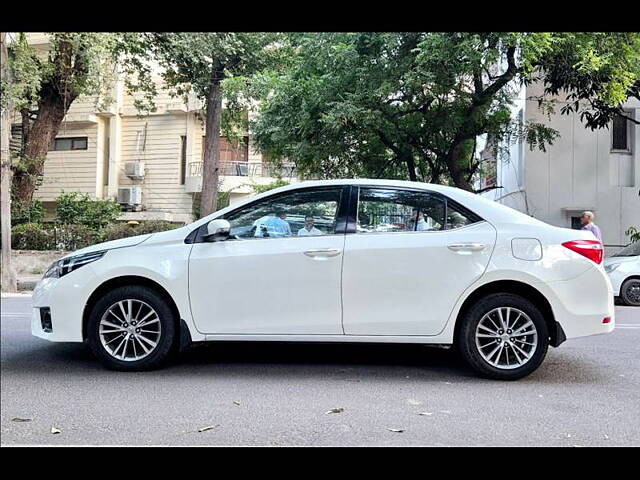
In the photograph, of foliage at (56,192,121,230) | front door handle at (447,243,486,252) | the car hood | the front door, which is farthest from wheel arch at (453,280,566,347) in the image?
foliage at (56,192,121,230)

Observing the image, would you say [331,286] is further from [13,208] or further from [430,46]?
[430,46]

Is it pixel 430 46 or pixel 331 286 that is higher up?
pixel 430 46

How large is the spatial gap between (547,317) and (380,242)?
5.02 feet

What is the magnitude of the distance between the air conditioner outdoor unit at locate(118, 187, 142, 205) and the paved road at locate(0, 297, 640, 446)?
1.95 meters

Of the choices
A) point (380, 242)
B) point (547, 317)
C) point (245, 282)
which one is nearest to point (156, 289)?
point (245, 282)

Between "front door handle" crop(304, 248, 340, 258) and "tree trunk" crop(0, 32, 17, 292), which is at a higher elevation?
"tree trunk" crop(0, 32, 17, 292)

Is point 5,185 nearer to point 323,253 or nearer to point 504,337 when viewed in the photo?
point 323,253

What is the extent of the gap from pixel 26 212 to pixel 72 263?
2.29 meters

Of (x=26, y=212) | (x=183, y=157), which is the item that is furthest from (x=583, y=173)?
(x=26, y=212)

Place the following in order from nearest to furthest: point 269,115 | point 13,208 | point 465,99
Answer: point 13,208 < point 465,99 < point 269,115

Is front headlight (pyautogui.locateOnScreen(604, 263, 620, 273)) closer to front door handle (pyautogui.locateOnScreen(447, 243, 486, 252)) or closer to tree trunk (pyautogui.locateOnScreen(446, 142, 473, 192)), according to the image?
tree trunk (pyautogui.locateOnScreen(446, 142, 473, 192))

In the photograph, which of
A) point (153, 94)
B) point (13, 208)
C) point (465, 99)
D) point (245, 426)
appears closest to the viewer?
point (245, 426)

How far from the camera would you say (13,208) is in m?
5.96

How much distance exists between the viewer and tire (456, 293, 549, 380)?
4.63 m
